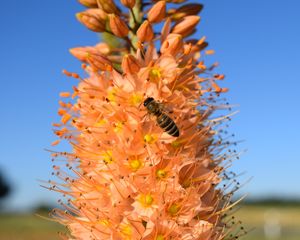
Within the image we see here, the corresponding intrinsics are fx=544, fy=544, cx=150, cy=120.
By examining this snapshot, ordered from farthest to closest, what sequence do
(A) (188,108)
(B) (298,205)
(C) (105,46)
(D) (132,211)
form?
1. (B) (298,205)
2. (C) (105,46)
3. (A) (188,108)
4. (D) (132,211)

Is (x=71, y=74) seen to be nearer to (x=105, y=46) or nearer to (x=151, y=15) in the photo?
(x=105, y=46)

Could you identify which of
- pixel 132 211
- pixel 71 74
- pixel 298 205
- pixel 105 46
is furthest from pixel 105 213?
pixel 298 205

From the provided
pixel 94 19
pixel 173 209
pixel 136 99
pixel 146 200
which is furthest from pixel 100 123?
pixel 94 19

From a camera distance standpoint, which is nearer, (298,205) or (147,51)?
(147,51)

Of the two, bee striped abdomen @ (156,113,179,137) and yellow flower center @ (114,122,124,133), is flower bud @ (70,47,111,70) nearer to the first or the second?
yellow flower center @ (114,122,124,133)

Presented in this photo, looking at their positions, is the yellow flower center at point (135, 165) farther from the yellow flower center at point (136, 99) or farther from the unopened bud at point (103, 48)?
the unopened bud at point (103, 48)

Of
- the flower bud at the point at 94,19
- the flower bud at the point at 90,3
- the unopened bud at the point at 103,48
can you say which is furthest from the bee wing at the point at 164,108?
the flower bud at the point at 90,3

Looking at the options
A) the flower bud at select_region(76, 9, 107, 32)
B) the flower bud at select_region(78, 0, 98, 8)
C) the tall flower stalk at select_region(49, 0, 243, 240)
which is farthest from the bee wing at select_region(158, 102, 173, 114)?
the flower bud at select_region(78, 0, 98, 8)
